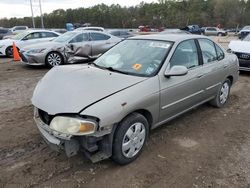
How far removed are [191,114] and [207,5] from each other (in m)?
88.7

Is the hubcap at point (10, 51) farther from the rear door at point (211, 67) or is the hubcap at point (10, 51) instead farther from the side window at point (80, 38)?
the rear door at point (211, 67)

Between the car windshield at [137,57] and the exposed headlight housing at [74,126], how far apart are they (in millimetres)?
1149

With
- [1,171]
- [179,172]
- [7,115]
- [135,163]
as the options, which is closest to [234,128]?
[179,172]

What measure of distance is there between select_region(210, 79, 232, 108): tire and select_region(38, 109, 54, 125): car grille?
3461 millimetres

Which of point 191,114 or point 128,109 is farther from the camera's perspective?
point 191,114

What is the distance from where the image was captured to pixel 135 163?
3322mm

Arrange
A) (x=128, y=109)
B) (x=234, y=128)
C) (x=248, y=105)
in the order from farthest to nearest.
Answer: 1. (x=248, y=105)
2. (x=234, y=128)
3. (x=128, y=109)

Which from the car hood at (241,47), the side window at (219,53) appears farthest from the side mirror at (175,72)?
the car hood at (241,47)

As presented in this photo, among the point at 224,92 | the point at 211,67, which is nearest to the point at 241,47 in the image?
the point at 224,92

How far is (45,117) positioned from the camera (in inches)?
124

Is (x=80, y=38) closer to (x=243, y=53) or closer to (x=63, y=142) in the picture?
(x=243, y=53)

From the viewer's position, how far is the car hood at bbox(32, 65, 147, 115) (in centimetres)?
289

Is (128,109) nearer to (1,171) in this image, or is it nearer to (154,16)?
(1,171)

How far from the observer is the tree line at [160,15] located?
7631cm
